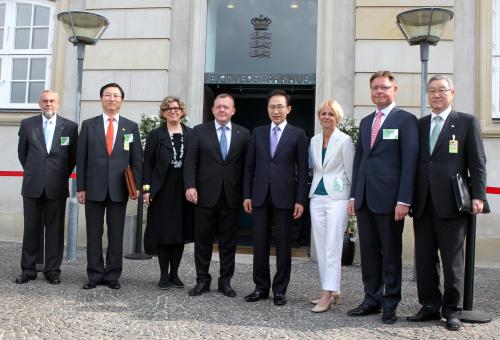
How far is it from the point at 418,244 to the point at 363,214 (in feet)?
1.66

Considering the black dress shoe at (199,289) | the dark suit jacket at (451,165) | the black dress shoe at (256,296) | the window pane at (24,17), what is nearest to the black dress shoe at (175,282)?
the black dress shoe at (199,289)

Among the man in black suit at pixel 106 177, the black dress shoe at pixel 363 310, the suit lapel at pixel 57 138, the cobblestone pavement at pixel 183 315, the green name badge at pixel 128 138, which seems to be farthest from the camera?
the suit lapel at pixel 57 138

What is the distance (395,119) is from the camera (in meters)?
4.13

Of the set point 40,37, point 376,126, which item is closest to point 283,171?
point 376,126

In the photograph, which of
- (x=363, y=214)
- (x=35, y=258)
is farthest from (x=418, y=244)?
(x=35, y=258)

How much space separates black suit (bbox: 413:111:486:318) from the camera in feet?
12.9

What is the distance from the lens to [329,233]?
14.3 ft

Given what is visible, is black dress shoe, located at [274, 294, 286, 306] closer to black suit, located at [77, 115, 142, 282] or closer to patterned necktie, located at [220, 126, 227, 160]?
patterned necktie, located at [220, 126, 227, 160]

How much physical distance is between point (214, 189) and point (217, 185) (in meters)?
0.05

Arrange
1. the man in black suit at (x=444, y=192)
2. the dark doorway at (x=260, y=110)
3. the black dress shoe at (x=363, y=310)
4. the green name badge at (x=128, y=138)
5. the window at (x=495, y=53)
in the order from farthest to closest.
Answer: the dark doorway at (x=260, y=110) → the window at (x=495, y=53) → the green name badge at (x=128, y=138) → the black dress shoe at (x=363, y=310) → the man in black suit at (x=444, y=192)

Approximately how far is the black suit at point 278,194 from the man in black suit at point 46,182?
6.95ft

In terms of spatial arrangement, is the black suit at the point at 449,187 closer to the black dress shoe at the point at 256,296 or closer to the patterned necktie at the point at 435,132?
the patterned necktie at the point at 435,132

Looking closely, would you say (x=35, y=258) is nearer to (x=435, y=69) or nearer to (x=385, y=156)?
(x=385, y=156)

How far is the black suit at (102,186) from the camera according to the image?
513cm
